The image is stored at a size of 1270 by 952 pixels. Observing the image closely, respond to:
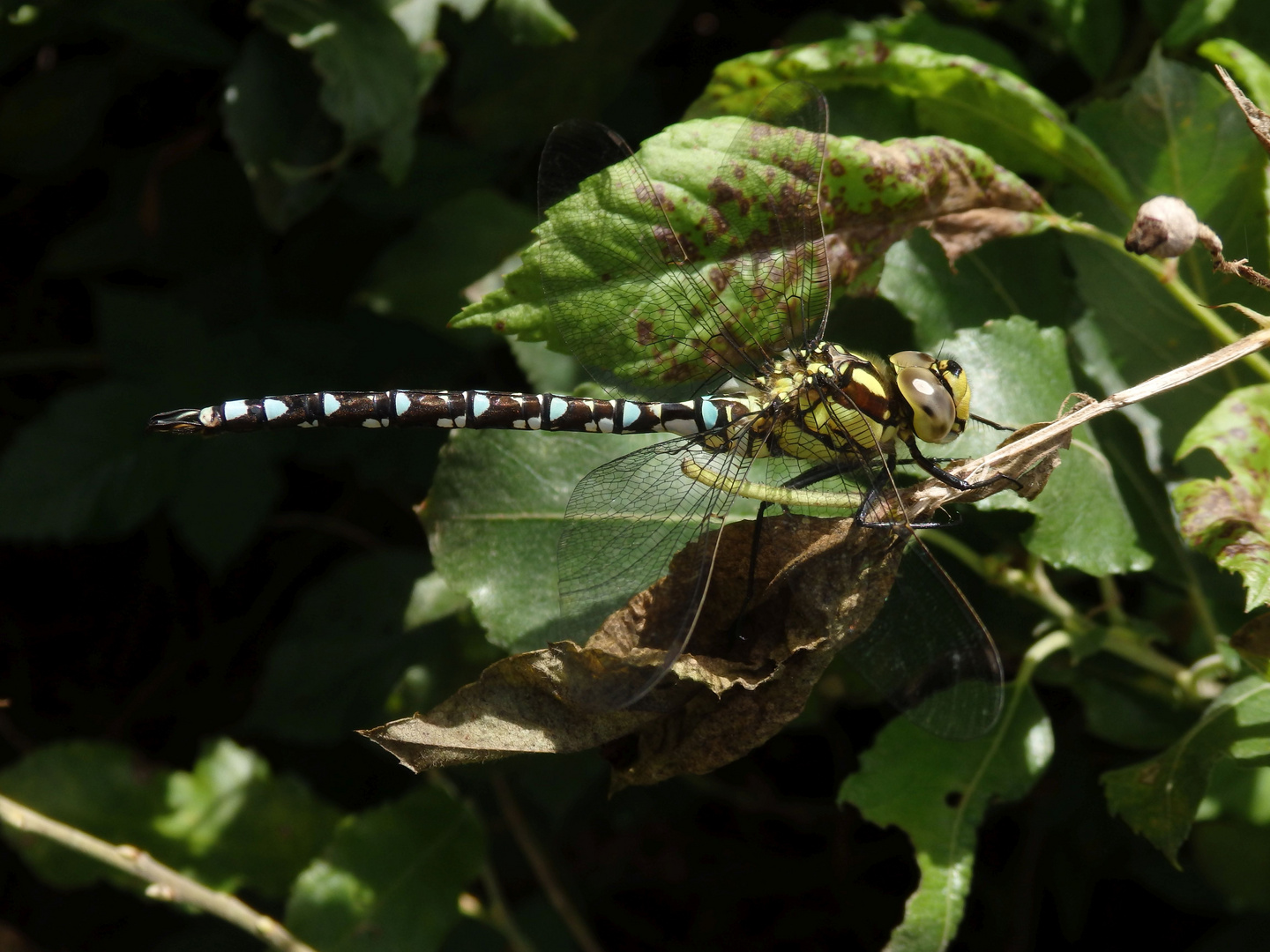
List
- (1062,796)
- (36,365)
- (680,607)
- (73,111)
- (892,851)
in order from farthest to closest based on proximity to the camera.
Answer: (36,365) → (892,851) → (73,111) → (1062,796) → (680,607)

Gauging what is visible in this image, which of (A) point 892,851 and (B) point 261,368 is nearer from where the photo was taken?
(B) point 261,368

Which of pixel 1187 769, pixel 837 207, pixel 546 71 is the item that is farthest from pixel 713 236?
pixel 1187 769

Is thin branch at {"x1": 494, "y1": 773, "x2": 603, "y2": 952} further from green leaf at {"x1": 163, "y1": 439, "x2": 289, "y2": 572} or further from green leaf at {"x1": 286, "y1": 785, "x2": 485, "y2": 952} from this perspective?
green leaf at {"x1": 163, "y1": 439, "x2": 289, "y2": 572}

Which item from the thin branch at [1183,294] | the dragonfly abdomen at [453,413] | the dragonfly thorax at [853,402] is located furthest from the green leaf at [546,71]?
the thin branch at [1183,294]

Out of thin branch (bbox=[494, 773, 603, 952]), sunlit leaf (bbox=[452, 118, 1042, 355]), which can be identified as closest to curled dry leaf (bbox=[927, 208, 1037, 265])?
sunlit leaf (bbox=[452, 118, 1042, 355])

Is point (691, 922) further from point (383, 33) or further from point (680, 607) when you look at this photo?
point (383, 33)

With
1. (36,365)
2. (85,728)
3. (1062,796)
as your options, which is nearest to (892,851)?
(1062,796)
